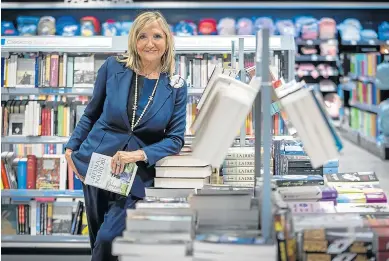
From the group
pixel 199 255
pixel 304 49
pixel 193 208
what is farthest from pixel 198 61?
pixel 304 49

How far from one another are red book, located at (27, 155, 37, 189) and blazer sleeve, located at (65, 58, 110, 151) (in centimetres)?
212

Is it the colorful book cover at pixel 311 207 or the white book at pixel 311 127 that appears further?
the colorful book cover at pixel 311 207

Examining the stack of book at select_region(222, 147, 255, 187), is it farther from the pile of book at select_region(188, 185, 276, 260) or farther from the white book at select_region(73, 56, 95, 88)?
the white book at select_region(73, 56, 95, 88)

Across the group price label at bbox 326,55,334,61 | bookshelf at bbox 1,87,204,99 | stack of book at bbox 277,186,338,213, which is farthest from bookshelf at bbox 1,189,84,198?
price label at bbox 326,55,334,61

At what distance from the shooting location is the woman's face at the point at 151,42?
10.5 ft

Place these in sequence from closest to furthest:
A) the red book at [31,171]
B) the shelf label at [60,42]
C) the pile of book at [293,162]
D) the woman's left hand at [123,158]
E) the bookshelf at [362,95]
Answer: the woman's left hand at [123,158] < the pile of book at [293,162] < the shelf label at [60,42] < the red book at [31,171] < the bookshelf at [362,95]

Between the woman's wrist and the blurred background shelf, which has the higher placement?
the blurred background shelf

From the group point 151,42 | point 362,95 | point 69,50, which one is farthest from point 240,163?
point 362,95

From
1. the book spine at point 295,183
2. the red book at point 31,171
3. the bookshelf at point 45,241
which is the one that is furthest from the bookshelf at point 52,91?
the book spine at point 295,183

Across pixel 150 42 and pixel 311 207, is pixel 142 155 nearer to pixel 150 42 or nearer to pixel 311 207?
pixel 150 42

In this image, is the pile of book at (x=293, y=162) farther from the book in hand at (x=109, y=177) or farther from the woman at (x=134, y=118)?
the book in hand at (x=109, y=177)

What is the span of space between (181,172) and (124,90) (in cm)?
47

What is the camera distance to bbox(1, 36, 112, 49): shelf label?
534 cm

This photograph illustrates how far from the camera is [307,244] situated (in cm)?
229
